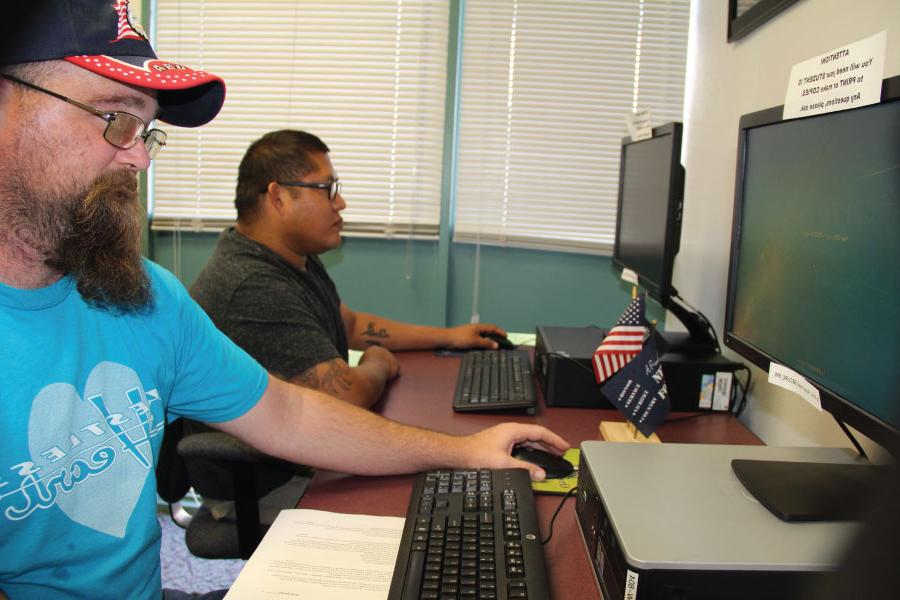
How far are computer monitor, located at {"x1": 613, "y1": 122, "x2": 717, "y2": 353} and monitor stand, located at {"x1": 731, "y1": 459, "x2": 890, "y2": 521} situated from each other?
2.15 feet

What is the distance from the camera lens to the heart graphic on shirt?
908mm

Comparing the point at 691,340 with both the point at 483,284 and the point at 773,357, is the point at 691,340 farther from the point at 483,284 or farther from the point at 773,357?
the point at 483,284

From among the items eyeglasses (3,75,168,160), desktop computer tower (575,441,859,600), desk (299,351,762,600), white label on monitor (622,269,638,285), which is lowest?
desk (299,351,762,600)

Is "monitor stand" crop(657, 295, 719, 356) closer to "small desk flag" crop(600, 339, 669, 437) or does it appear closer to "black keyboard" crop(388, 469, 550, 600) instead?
"small desk flag" crop(600, 339, 669, 437)

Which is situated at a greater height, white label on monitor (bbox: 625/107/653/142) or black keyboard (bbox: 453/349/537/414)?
white label on monitor (bbox: 625/107/653/142)

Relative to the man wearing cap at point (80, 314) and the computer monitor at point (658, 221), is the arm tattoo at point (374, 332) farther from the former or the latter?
the man wearing cap at point (80, 314)

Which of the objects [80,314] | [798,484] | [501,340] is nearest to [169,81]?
[80,314]

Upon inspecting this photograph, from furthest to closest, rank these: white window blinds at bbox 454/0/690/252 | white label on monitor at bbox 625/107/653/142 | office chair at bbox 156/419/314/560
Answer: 1. white window blinds at bbox 454/0/690/252
2. white label on monitor at bbox 625/107/653/142
3. office chair at bbox 156/419/314/560

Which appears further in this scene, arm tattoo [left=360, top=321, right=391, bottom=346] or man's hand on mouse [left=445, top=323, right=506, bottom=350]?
arm tattoo [left=360, top=321, right=391, bottom=346]

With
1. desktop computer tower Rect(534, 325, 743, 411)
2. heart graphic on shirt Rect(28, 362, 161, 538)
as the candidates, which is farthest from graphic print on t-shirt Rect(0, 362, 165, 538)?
desktop computer tower Rect(534, 325, 743, 411)

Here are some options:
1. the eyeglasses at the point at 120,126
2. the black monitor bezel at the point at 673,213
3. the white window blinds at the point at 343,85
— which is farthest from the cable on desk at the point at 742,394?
the white window blinds at the point at 343,85

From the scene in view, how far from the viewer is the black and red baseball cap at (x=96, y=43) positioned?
876 millimetres

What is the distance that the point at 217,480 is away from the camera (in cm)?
161

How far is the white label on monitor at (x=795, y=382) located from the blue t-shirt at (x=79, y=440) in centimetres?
92
